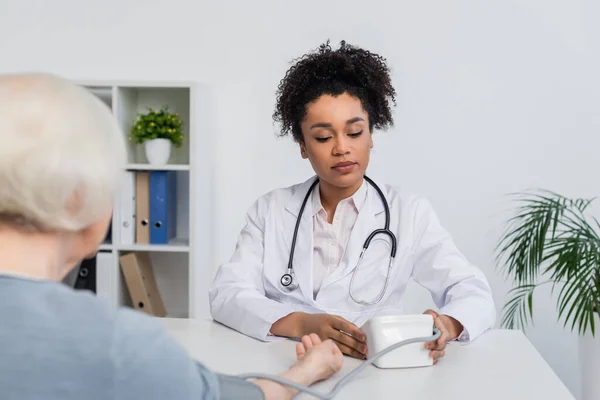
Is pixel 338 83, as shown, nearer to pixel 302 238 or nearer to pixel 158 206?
pixel 302 238

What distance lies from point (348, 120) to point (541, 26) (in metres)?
1.70

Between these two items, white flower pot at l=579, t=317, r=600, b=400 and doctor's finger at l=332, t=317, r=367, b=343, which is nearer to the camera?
Answer: doctor's finger at l=332, t=317, r=367, b=343

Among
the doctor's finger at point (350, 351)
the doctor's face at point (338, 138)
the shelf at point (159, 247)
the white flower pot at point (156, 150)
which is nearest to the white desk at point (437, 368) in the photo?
the doctor's finger at point (350, 351)

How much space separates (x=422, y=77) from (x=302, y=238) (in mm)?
1551

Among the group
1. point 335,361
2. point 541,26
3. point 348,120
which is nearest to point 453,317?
point 335,361

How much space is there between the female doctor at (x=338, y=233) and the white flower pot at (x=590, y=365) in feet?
3.09

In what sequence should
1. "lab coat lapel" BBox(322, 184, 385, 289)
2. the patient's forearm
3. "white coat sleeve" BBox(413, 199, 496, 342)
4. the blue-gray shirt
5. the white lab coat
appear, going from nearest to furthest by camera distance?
the blue-gray shirt, the patient's forearm, "white coat sleeve" BBox(413, 199, 496, 342), the white lab coat, "lab coat lapel" BBox(322, 184, 385, 289)

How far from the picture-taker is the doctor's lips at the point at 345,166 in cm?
184

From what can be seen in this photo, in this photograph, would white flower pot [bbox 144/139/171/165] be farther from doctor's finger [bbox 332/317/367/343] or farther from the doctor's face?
doctor's finger [bbox 332/317/367/343]

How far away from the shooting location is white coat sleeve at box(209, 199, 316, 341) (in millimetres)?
1644

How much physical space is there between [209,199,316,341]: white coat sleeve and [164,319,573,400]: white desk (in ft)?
0.11

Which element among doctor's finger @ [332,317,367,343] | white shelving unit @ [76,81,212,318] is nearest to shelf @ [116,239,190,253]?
white shelving unit @ [76,81,212,318]

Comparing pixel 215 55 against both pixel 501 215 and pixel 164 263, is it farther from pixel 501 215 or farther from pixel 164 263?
pixel 501 215

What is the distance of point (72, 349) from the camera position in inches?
28.9
